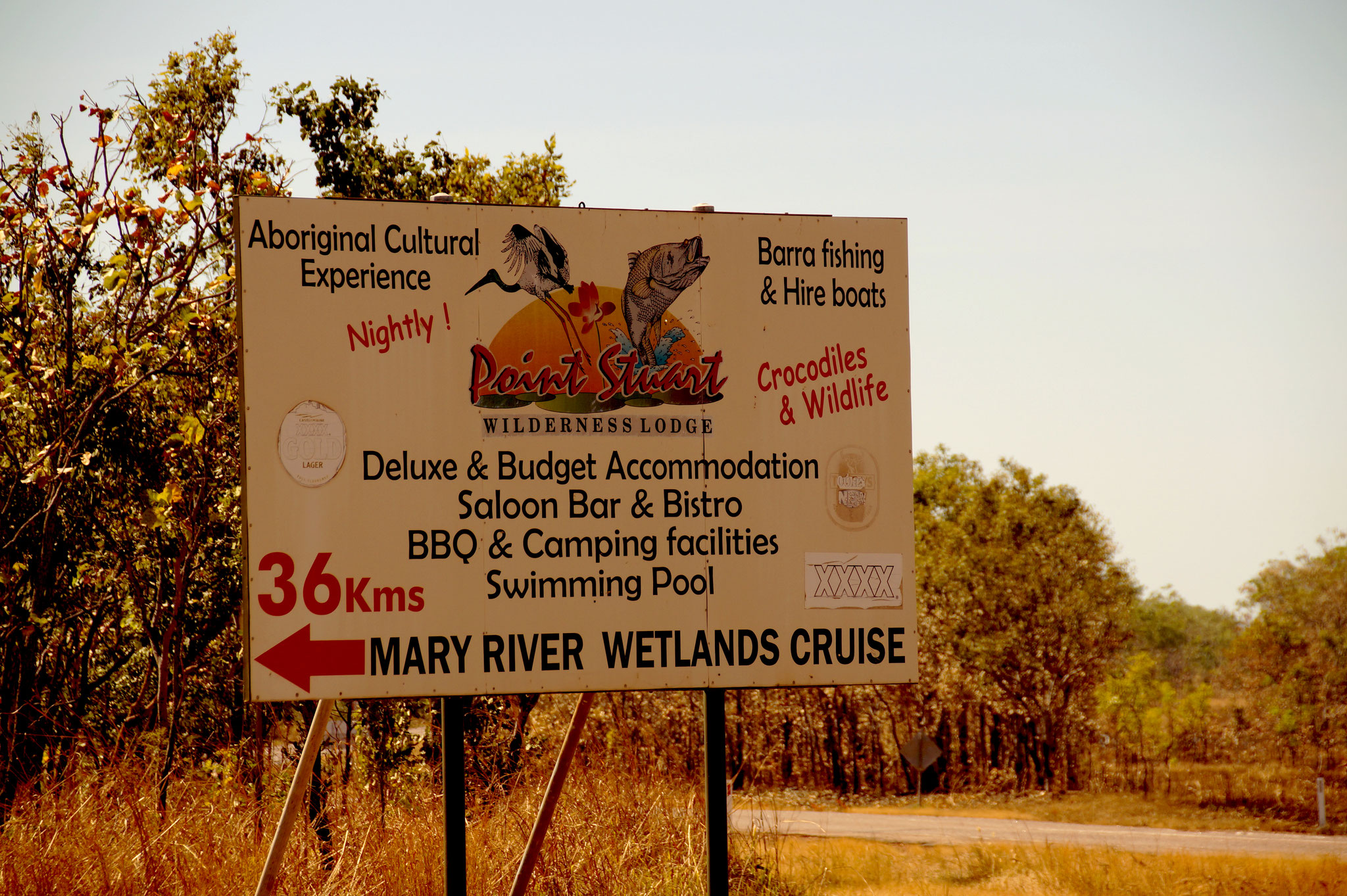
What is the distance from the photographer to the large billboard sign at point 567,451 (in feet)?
16.2

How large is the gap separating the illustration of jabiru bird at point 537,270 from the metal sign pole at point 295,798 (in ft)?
6.83

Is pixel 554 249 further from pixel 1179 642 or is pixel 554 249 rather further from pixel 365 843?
pixel 1179 642

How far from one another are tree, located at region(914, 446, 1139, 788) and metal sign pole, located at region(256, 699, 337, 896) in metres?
27.6

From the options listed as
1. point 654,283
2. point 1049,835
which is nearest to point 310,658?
point 654,283

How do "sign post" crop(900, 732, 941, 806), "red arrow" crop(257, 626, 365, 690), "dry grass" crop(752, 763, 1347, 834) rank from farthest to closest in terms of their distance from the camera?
"dry grass" crop(752, 763, 1347, 834)
"sign post" crop(900, 732, 941, 806)
"red arrow" crop(257, 626, 365, 690)

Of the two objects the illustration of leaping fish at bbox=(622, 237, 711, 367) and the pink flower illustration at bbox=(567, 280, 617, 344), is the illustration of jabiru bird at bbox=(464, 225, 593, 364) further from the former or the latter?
the illustration of leaping fish at bbox=(622, 237, 711, 367)

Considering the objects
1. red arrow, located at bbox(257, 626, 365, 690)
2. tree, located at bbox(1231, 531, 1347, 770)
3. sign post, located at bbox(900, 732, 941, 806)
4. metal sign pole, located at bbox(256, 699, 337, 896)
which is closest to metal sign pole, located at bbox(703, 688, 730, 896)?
red arrow, located at bbox(257, 626, 365, 690)

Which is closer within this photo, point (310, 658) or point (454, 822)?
point (310, 658)

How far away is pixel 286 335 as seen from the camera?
4.97m

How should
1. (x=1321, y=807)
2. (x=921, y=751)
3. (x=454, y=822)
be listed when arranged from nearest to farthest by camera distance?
(x=454, y=822), (x=921, y=751), (x=1321, y=807)

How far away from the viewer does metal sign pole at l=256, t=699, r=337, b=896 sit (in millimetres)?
5012

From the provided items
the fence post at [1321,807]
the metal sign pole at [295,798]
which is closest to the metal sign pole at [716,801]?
the metal sign pole at [295,798]

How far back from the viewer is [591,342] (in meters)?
5.23

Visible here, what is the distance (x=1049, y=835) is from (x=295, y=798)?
69.2ft
